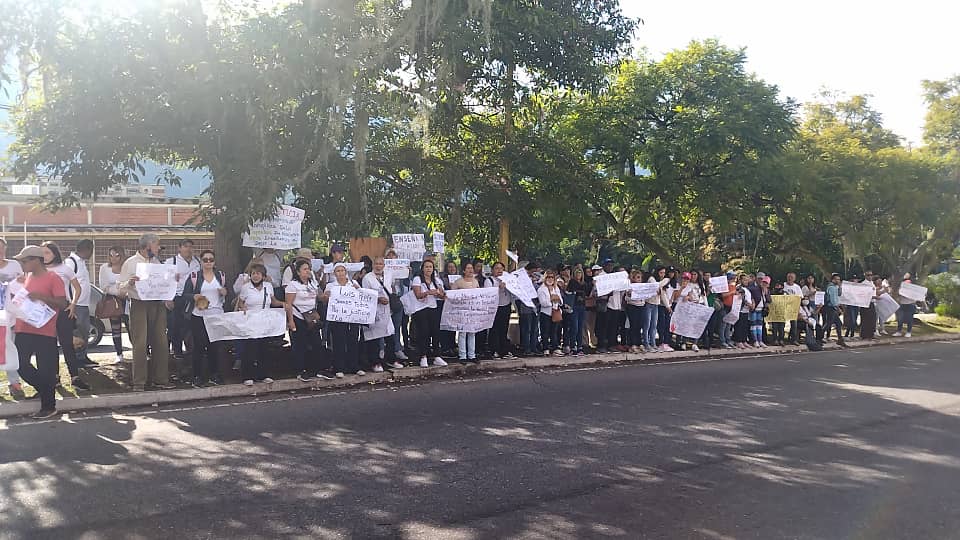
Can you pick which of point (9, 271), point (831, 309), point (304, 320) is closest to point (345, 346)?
point (304, 320)

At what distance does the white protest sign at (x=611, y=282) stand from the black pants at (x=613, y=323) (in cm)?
54

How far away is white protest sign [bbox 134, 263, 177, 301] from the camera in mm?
9477

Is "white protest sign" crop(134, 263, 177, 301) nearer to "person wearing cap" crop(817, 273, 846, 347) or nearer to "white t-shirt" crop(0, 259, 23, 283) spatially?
"white t-shirt" crop(0, 259, 23, 283)

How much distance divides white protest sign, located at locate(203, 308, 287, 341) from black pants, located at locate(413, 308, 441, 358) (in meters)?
2.43

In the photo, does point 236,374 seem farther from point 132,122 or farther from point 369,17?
point 369,17

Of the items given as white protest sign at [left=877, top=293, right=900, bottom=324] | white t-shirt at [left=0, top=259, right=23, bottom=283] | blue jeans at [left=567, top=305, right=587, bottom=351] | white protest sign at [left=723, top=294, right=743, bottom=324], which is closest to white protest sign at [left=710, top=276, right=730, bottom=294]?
white protest sign at [left=723, top=294, right=743, bottom=324]

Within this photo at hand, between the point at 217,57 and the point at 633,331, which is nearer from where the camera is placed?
the point at 217,57

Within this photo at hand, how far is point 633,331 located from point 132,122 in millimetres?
9513

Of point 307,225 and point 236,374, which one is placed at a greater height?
point 307,225

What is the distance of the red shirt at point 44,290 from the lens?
26.5ft

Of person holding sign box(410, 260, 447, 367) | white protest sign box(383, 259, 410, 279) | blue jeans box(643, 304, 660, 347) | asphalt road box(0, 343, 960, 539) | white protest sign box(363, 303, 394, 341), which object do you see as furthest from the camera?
blue jeans box(643, 304, 660, 347)

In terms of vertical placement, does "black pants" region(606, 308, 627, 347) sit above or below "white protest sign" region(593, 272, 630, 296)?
below

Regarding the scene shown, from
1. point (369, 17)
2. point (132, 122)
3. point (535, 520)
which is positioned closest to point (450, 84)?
point (369, 17)

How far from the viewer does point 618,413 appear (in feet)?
28.8
